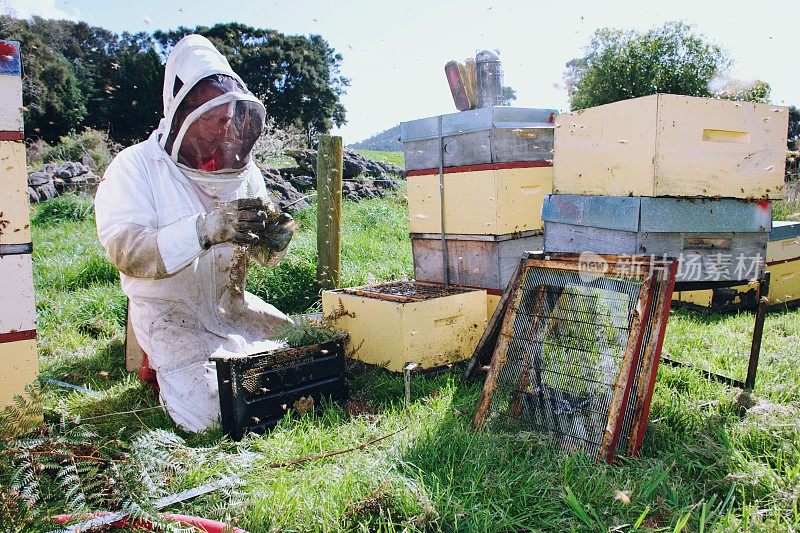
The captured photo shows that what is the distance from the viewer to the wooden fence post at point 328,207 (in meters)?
5.24

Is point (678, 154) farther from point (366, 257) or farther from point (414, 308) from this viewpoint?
point (366, 257)

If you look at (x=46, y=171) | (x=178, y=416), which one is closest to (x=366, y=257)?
(x=178, y=416)

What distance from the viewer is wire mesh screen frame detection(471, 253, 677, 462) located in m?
2.46

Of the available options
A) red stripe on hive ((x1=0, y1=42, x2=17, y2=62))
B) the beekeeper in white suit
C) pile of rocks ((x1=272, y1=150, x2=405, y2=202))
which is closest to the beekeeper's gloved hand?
the beekeeper in white suit

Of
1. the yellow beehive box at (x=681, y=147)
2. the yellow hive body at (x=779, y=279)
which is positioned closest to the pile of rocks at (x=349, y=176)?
the yellow hive body at (x=779, y=279)

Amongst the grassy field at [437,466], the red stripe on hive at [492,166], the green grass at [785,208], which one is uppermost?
the red stripe on hive at [492,166]

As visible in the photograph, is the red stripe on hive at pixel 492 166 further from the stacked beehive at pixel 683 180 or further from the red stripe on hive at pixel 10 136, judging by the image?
the red stripe on hive at pixel 10 136

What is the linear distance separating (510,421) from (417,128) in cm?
233

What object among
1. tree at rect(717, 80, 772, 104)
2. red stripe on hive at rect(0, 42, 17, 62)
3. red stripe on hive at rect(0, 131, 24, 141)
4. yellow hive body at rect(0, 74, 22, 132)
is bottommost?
red stripe on hive at rect(0, 131, 24, 141)

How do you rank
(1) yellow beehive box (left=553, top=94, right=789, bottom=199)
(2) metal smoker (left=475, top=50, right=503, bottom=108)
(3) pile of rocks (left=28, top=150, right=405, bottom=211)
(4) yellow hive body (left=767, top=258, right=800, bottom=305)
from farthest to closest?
(3) pile of rocks (left=28, top=150, right=405, bottom=211)
(4) yellow hive body (left=767, top=258, right=800, bottom=305)
(2) metal smoker (left=475, top=50, right=503, bottom=108)
(1) yellow beehive box (left=553, top=94, right=789, bottom=199)

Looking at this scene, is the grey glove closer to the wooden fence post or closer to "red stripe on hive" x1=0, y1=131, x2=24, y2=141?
"red stripe on hive" x1=0, y1=131, x2=24, y2=141

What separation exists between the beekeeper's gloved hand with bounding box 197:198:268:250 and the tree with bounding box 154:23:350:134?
2642 cm

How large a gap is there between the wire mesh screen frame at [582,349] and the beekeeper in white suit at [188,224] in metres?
1.40

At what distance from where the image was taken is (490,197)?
3.89 m
